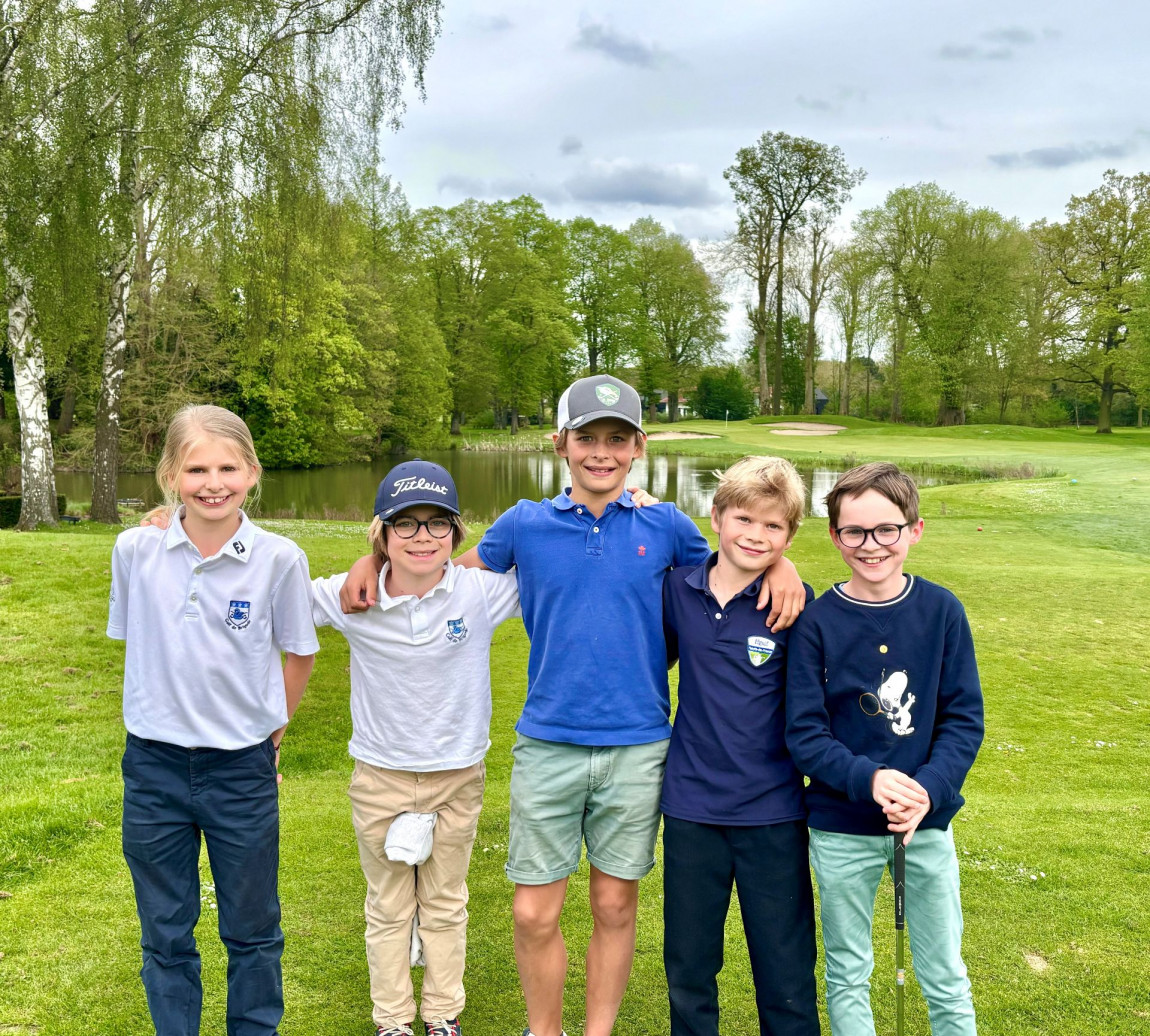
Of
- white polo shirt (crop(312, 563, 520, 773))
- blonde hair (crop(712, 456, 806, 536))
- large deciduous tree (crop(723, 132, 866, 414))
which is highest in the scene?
large deciduous tree (crop(723, 132, 866, 414))

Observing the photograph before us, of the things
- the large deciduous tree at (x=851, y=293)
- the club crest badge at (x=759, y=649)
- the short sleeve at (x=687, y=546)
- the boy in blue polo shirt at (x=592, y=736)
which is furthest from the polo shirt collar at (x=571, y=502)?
the large deciduous tree at (x=851, y=293)

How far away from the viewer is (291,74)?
39.5 ft

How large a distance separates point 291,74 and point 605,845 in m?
12.5

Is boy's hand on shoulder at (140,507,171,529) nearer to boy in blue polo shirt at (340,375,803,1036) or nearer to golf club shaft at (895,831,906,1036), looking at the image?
boy in blue polo shirt at (340,375,803,1036)

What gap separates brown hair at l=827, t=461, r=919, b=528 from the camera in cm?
261

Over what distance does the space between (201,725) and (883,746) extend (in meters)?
2.00

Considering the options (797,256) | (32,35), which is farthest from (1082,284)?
(32,35)

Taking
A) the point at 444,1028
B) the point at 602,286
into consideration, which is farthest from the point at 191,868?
the point at 602,286

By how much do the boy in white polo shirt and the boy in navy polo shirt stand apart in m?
0.73

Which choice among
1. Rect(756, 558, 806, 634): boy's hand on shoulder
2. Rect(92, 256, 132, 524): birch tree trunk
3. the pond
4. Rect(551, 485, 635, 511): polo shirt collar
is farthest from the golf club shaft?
the pond

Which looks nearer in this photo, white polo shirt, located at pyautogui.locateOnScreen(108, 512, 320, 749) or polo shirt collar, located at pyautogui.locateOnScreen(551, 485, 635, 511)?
white polo shirt, located at pyautogui.locateOnScreen(108, 512, 320, 749)

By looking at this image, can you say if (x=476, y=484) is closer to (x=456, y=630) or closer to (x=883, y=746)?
(x=456, y=630)

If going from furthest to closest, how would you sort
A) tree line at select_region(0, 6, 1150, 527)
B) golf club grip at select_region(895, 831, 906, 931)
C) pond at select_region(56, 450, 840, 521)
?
pond at select_region(56, 450, 840, 521), tree line at select_region(0, 6, 1150, 527), golf club grip at select_region(895, 831, 906, 931)

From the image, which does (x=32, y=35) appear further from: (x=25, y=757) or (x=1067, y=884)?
(x=1067, y=884)
